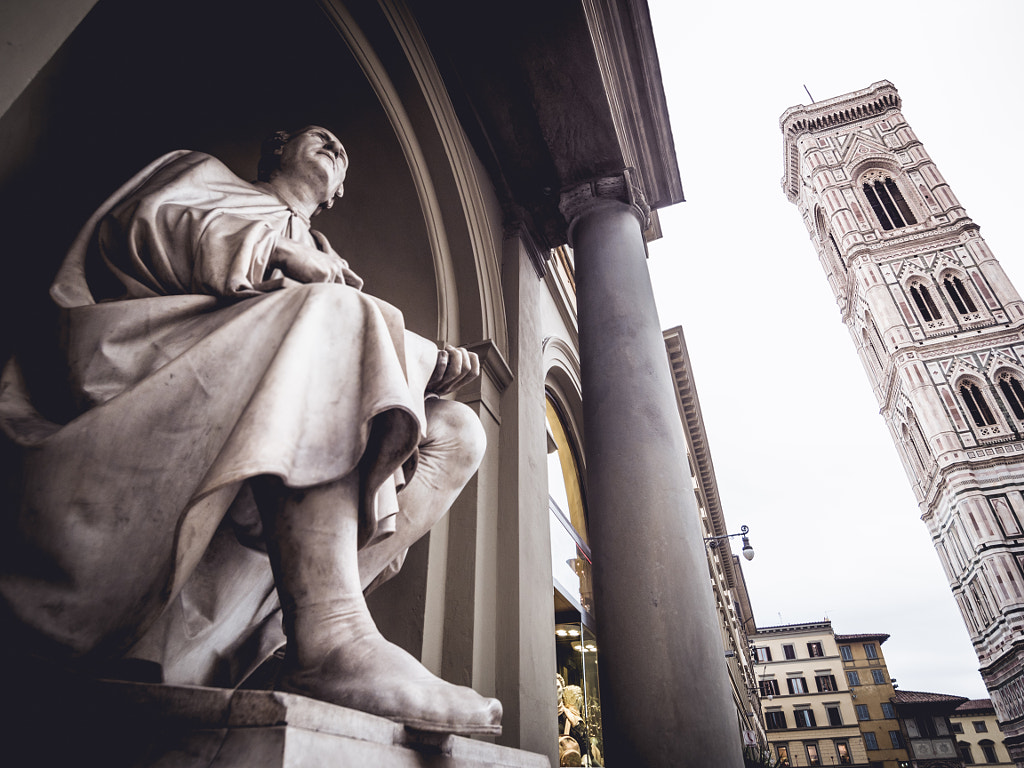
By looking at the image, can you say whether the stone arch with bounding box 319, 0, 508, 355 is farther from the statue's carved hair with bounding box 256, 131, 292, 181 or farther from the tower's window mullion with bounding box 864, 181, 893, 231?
the tower's window mullion with bounding box 864, 181, 893, 231

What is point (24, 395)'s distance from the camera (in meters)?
1.32

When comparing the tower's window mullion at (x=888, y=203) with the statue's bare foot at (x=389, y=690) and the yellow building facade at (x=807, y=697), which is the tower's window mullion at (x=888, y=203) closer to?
the yellow building facade at (x=807, y=697)

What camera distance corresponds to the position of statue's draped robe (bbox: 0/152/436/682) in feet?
3.47

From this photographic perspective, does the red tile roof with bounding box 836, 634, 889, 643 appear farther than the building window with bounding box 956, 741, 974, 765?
Yes

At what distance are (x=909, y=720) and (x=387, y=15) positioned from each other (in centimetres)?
6374

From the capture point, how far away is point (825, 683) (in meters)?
50.2

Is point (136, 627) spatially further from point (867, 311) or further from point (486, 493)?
point (867, 311)

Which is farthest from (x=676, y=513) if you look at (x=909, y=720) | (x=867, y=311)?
(x=909, y=720)

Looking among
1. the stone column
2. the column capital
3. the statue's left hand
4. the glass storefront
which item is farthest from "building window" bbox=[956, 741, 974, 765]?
the statue's left hand

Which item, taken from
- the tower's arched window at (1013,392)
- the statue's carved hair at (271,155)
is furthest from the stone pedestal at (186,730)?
the tower's arched window at (1013,392)

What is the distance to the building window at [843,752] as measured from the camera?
46344 mm

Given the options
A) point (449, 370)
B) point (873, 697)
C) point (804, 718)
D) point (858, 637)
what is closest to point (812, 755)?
point (804, 718)

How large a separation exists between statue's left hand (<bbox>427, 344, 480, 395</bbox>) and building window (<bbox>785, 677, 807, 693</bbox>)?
198 feet

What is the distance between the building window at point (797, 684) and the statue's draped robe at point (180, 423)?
2385 inches
